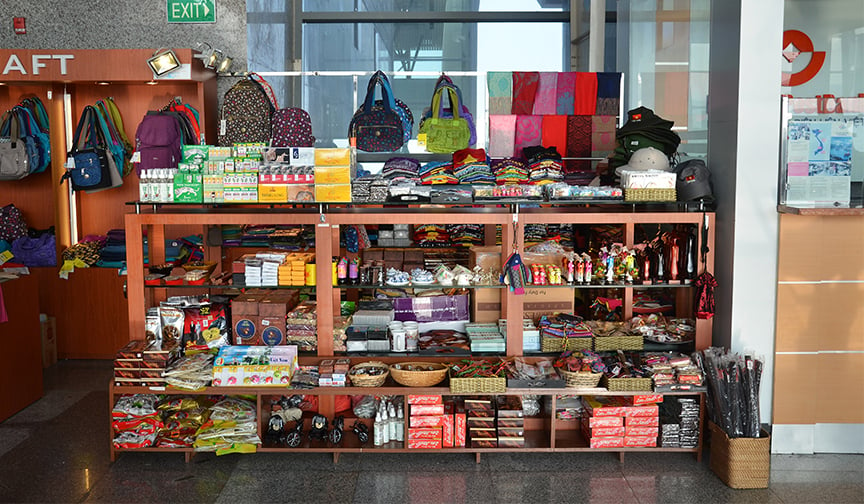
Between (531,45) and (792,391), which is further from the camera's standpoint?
(531,45)

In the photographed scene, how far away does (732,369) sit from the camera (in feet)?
16.6

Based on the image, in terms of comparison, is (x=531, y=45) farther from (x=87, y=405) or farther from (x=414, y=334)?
(x=87, y=405)

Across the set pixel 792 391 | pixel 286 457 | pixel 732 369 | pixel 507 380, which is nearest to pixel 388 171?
pixel 507 380

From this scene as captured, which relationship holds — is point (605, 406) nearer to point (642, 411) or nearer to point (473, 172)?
point (642, 411)

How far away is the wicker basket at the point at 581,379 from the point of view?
17.0 feet

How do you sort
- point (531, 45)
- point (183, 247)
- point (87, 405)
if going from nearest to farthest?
point (87, 405)
point (183, 247)
point (531, 45)

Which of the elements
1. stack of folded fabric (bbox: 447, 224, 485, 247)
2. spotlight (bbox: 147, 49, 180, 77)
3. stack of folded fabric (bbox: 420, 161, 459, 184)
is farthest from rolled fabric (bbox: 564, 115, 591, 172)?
spotlight (bbox: 147, 49, 180, 77)

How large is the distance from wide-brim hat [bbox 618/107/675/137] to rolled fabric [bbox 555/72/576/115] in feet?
5.55

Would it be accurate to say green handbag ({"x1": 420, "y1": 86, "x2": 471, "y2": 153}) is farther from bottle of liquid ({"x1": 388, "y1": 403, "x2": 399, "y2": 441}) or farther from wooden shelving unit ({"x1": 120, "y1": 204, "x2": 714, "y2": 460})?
bottle of liquid ({"x1": 388, "y1": 403, "x2": 399, "y2": 441})

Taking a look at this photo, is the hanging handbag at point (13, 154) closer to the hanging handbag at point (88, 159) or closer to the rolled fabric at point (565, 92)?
the hanging handbag at point (88, 159)

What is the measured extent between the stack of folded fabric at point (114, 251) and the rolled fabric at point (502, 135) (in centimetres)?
402

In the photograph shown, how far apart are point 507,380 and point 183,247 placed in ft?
13.5

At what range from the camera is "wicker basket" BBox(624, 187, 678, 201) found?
5465mm

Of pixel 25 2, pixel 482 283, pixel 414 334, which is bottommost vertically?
pixel 414 334
